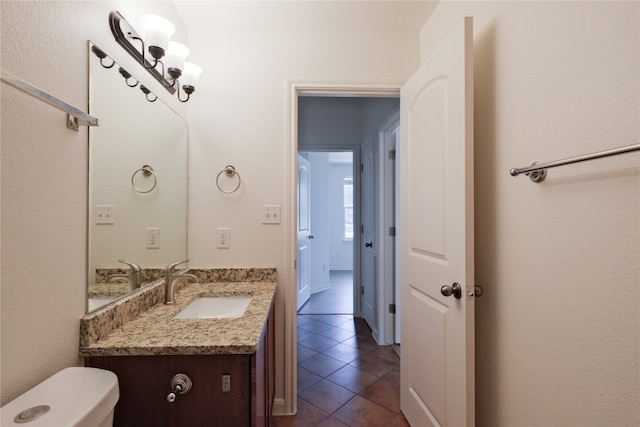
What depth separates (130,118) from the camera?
1.27 m

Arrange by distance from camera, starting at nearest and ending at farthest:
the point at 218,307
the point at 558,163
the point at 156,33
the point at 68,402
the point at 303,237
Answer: the point at 68,402, the point at 558,163, the point at 156,33, the point at 218,307, the point at 303,237

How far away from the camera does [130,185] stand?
1.29m

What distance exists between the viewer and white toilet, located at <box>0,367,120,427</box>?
0.63 metres

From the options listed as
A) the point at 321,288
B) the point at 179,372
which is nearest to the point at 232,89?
the point at 179,372

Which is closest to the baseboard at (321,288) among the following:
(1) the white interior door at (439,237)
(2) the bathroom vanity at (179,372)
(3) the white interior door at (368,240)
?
(3) the white interior door at (368,240)

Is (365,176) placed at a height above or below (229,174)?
above

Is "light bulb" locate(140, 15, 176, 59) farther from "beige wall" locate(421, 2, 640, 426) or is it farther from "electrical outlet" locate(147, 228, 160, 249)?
"beige wall" locate(421, 2, 640, 426)

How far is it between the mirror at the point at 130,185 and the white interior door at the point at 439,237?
1316 mm

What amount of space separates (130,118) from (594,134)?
167 cm

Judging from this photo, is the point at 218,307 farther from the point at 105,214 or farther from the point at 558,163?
the point at 558,163

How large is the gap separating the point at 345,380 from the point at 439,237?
4.64ft

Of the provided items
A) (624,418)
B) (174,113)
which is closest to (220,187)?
(174,113)

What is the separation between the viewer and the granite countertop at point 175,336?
0.93 m

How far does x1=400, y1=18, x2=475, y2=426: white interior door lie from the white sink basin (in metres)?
0.93
